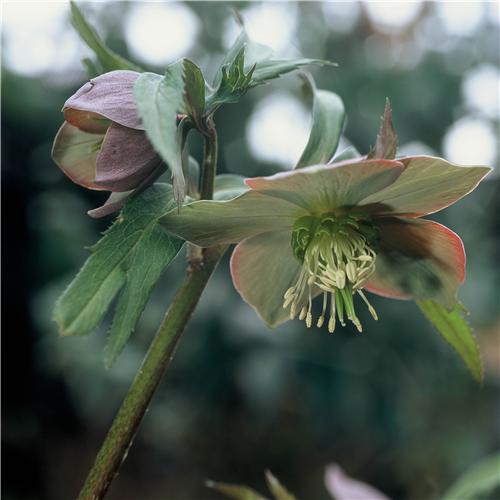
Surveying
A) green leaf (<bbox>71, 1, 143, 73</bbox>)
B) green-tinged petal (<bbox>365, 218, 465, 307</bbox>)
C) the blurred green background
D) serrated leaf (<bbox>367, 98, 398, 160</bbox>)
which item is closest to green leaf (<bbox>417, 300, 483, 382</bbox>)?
green-tinged petal (<bbox>365, 218, 465, 307</bbox>)

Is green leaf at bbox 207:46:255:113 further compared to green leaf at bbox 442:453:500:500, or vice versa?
green leaf at bbox 442:453:500:500

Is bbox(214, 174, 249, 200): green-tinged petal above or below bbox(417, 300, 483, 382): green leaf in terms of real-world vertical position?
above

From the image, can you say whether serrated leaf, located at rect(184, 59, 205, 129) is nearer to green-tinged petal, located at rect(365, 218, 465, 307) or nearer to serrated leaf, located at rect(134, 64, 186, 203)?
serrated leaf, located at rect(134, 64, 186, 203)

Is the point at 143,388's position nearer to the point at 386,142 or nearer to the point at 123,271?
the point at 123,271

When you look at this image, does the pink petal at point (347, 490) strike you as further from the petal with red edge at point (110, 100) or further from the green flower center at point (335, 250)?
the petal with red edge at point (110, 100)

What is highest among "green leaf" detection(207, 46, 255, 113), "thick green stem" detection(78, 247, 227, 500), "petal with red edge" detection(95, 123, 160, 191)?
"green leaf" detection(207, 46, 255, 113)

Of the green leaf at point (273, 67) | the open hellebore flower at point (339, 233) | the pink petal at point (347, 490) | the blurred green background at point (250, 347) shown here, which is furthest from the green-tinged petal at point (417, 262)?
the blurred green background at point (250, 347)
